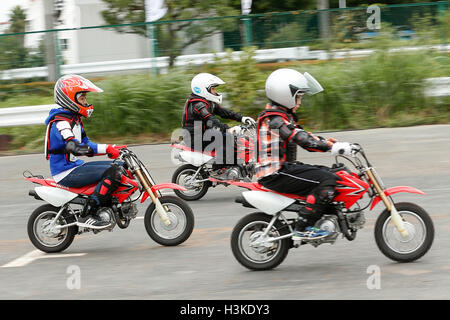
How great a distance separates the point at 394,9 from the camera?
16438 mm

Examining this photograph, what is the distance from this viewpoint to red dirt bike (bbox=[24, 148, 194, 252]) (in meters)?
7.70

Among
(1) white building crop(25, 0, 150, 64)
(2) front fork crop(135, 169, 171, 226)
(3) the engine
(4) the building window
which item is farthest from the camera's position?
(4) the building window

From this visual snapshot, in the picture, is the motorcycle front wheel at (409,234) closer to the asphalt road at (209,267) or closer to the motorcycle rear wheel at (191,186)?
the asphalt road at (209,267)

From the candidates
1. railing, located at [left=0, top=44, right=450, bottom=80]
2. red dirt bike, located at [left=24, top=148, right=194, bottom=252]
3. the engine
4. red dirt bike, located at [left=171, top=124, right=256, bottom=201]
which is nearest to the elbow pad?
red dirt bike, located at [left=24, top=148, right=194, bottom=252]

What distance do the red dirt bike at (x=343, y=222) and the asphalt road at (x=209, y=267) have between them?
17 cm

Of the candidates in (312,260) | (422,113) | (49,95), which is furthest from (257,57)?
(312,260)

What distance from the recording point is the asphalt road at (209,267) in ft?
20.3

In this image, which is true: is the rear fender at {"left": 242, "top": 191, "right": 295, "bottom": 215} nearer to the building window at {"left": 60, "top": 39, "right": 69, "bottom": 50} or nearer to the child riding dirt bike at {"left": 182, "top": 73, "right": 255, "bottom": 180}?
the child riding dirt bike at {"left": 182, "top": 73, "right": 255, "bottom": 180}

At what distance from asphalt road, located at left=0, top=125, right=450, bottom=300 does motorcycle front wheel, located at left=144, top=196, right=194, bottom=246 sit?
0.11 meters

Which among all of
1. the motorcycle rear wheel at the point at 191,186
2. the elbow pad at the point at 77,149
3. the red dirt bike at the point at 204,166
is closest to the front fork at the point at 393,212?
the elbow pad at the point at 77,149

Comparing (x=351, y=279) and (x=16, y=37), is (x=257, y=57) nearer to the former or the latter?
(x=16, y=37)

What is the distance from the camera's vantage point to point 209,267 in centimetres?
704

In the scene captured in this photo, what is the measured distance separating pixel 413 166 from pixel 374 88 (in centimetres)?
416

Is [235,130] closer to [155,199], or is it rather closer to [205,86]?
[205,86]
